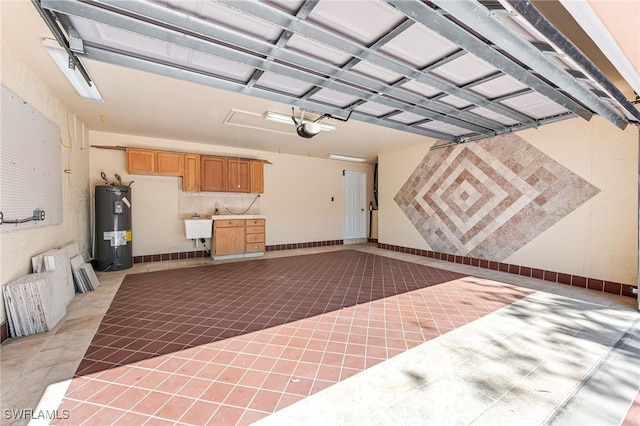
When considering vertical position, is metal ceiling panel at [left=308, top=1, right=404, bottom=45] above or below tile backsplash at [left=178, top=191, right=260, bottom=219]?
above

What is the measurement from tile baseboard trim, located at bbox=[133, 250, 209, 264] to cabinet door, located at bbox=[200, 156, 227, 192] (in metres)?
1.62

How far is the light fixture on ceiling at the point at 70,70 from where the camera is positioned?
250 cm

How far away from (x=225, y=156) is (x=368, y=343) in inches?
235

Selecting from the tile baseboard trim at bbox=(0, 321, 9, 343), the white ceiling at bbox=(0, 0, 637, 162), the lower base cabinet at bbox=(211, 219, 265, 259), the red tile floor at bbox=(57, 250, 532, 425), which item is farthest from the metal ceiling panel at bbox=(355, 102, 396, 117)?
A: the tile baseboard trim at bbox=(0, 321, 9, 343)

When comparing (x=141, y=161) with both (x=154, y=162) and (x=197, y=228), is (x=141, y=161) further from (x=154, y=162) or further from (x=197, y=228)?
(x=197, y=228)

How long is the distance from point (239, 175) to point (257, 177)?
1.58ft

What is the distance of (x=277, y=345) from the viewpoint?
2373 mm

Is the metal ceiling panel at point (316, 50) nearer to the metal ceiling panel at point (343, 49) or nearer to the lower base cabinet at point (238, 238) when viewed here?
the metal ceiling panel at point (343, 49)

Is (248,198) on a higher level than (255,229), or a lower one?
higher

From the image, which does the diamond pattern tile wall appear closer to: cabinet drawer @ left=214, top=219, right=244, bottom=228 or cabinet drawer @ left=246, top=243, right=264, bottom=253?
cabinet drawer @ left=246, top=243, right=264, bottom=253

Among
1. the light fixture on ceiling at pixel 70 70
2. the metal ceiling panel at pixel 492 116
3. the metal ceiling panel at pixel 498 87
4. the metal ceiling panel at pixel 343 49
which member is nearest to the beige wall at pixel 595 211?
the metal ceiling panel at pixel 492 116

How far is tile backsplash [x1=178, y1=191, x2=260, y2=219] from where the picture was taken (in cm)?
648

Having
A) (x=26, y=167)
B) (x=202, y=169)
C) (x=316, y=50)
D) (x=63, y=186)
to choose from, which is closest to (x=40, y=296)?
(x=26, y=167)

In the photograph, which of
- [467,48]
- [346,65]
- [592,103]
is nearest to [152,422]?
[346,65]
